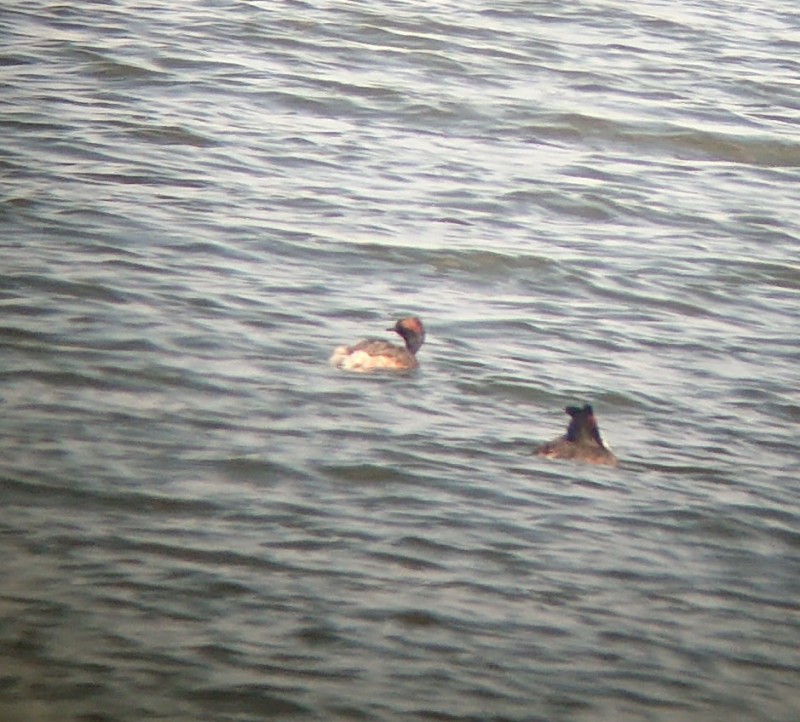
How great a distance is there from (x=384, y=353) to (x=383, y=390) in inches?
7.5

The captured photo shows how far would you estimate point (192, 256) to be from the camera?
34.2ft

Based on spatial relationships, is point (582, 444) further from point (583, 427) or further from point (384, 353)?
point (384, 353)

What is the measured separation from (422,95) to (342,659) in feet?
33.6

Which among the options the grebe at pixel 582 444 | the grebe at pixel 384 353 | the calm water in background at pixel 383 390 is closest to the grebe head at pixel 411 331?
the grebe at pixel 384 353

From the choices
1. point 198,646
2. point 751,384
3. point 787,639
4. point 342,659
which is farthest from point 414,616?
point 751,384

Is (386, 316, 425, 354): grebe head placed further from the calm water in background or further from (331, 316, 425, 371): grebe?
the calm water in background

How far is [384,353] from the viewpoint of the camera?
28.2 feet

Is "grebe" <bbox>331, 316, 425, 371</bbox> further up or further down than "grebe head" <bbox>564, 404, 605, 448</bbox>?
further down

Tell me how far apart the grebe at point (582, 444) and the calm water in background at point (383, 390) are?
10 centimetres

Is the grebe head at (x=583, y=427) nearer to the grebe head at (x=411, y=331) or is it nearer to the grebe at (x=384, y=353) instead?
the grebe at (x=384, y=353)

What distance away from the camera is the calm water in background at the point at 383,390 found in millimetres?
5934

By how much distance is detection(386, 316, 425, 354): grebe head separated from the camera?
29.8 ft

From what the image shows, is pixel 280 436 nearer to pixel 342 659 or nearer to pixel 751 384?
pixel 342 659

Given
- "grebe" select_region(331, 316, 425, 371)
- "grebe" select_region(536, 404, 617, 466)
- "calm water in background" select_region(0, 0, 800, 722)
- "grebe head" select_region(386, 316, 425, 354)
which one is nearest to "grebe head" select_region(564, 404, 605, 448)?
"grebe" select_region(536, 404, 617, 466)
